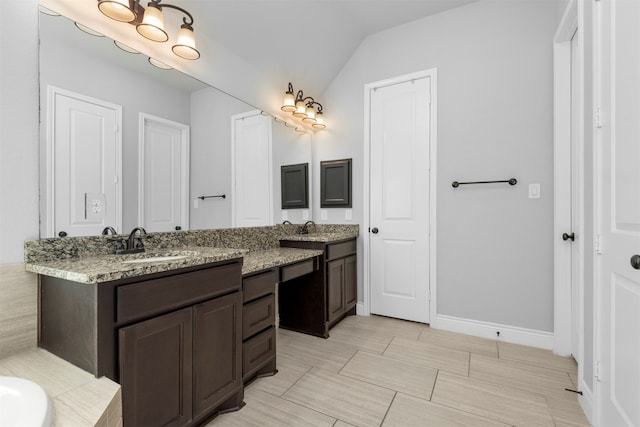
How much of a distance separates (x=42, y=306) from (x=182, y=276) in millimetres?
602

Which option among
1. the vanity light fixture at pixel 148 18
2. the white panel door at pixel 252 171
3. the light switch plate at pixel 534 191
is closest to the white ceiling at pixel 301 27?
the vanity light fixture at pixel 148 18

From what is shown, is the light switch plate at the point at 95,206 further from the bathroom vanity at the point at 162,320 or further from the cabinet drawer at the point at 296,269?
the cabinet drawer at the point at 296,269

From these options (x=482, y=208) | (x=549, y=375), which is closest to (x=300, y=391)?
(x=549, y=375)

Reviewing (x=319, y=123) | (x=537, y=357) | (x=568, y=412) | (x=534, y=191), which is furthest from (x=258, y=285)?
(x=534, y=191)

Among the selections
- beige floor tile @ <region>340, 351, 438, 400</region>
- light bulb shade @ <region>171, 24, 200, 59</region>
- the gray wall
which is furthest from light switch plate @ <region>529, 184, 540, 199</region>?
light bulb shade @ <region>171, 24, 200, 59</region>

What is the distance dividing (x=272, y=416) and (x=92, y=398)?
936mm

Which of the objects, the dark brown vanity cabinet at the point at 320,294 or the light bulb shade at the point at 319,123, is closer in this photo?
the dark brown vanity cabinet at the point at 320,294

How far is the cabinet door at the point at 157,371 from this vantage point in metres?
1.09

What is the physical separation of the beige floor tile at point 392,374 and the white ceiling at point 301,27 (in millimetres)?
2505

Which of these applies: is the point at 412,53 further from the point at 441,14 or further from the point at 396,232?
the point at 396,232

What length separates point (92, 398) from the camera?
938 millimetres

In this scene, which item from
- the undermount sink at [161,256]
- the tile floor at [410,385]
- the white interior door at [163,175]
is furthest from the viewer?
the white interior door at [163,175]

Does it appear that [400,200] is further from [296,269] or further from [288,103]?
[288,103]

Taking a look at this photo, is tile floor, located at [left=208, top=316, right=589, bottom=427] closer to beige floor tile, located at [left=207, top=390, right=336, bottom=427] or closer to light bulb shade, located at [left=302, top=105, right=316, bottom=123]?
beige floor tile, located at [left=207, top=390, right=336, bottom=427]
